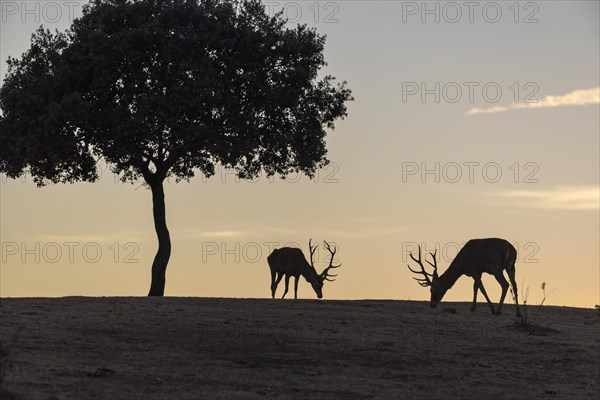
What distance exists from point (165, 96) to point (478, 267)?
1257cm

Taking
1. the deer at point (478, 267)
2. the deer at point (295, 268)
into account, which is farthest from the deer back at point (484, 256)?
the deer at point (295, 268)

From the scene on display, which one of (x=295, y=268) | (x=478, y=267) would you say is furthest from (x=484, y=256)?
(x=295, y=268)

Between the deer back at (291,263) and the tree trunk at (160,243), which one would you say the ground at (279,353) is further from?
the deer back at (291,263)

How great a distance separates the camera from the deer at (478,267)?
31.7 metres

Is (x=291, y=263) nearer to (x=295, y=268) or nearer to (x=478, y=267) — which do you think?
(x=295, y=268)

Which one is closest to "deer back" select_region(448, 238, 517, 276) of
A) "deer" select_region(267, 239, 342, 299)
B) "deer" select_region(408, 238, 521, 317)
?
"deer" select_region(408, 238, 521, 317)

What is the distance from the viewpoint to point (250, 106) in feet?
124

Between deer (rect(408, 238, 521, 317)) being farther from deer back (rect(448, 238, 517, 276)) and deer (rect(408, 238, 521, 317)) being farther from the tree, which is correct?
the tree

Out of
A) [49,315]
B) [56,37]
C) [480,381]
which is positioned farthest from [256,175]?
[480,381]

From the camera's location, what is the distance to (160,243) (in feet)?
125

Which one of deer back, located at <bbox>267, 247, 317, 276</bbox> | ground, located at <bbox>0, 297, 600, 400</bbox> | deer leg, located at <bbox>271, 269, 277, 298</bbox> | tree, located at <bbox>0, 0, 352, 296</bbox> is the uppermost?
tree, located at <bbox>0, 0, 352, 296</bbox>

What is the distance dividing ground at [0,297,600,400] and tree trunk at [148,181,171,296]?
7.60 meters

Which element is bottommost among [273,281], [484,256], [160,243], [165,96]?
[273,281]

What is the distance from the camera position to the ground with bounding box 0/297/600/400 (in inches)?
677
